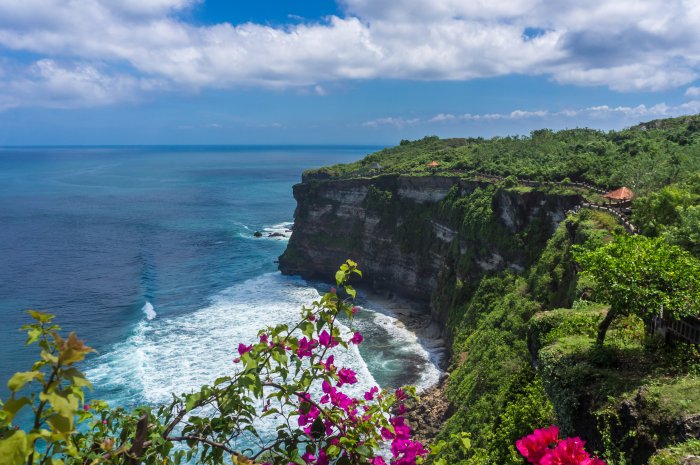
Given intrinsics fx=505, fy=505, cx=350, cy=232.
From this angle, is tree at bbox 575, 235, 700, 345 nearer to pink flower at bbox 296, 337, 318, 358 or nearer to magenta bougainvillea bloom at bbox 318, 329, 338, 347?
magenta bougainvillea bloom at bbox 318, 329, 338, 347

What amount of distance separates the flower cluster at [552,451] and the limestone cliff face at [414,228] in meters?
41.1

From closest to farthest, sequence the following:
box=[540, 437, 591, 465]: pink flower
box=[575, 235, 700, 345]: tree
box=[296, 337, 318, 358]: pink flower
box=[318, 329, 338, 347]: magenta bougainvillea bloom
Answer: box=[540, 437, 591, 465]: pink flower, box=[318, 329, 338, 347]: magenta bougainvillea bloom, box=[296, 337, 318, 358]: pink flower, box=[575, 235, 700, 345]: tree

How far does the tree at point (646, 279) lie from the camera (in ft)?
44.7

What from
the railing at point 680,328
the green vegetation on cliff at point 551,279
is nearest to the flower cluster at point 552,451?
the green vegetation on cliff at point 551,279

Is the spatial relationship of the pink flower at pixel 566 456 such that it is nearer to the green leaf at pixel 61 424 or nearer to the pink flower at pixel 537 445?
the pink flower at pixel 537 445

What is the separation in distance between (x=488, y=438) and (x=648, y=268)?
12986mm

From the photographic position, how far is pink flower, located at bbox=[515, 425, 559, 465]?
15.0 ft

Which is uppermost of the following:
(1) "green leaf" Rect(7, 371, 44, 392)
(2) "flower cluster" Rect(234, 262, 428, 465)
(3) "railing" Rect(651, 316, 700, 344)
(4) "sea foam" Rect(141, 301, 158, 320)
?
(1) "green leaf" Rect(7, 371, 44, 392)

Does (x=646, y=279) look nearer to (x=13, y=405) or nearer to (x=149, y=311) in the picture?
(x=13, y=405)

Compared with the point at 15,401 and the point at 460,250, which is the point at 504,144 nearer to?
the point at 460,250

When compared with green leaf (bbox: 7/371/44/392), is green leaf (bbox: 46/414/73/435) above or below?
below

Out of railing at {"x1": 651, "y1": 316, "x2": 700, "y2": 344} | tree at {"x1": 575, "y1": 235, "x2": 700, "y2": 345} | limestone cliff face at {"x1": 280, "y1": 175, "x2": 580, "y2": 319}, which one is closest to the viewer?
tree at {"x1": 575, "y1": 235, "x2": 700, "y2": 345}

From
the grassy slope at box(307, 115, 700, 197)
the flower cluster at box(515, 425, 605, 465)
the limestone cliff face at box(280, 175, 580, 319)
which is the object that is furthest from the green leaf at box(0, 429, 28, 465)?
the limestone cliff face at box(280, 175, 580, 319)

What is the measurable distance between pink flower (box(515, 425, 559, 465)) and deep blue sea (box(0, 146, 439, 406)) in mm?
36314
